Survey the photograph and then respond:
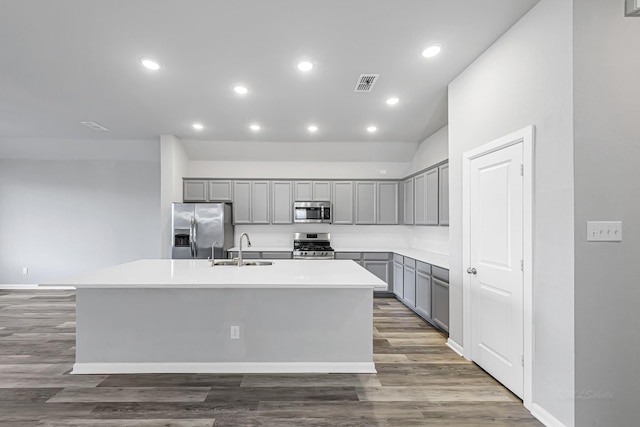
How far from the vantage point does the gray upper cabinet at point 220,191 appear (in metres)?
6.04

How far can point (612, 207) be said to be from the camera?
198cm

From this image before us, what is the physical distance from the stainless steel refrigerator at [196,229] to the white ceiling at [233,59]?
1.35m

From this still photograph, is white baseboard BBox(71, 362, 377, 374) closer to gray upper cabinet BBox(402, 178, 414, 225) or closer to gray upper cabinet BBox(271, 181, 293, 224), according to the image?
gray upper cabinet BBox(402, 178, 414, 225)

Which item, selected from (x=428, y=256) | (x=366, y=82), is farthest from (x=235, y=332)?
(x=428, y=256)

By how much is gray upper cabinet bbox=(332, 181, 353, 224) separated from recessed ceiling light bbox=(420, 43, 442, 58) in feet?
10.7

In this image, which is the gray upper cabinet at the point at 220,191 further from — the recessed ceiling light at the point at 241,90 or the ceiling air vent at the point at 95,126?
the recessed ceiling light at the point at 241,90

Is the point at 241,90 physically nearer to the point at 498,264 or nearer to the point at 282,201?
the point at 282,201

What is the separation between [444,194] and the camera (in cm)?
443

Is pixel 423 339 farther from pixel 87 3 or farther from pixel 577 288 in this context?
pixel 87 3

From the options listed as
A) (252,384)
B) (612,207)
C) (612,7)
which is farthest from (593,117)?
(252,384)

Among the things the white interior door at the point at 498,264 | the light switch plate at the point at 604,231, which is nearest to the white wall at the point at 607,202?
the light switch plate at the point at 604,231

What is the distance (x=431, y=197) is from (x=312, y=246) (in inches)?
96.2

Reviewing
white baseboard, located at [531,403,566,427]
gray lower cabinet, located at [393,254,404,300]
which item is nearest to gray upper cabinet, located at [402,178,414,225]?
gray lower cabinet, located at [393,254,404,300]

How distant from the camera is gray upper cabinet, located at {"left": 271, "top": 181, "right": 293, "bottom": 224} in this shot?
6.16 m
